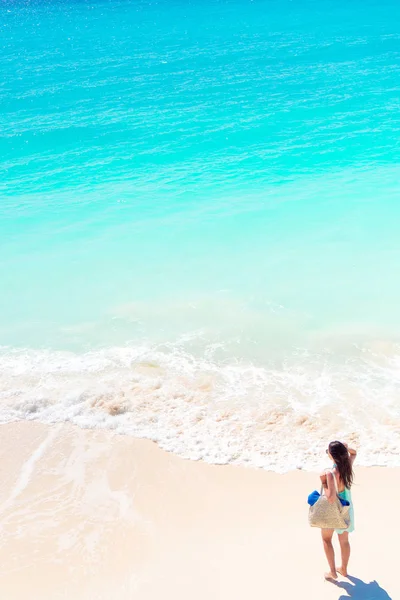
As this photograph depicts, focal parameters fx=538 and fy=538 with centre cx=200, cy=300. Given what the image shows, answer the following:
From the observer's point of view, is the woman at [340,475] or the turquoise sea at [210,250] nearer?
the woman at [340,475]

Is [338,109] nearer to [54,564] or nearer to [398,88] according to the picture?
[398,88]

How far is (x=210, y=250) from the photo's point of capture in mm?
14312

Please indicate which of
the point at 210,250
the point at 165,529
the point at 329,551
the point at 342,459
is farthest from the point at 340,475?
the point at 210,250

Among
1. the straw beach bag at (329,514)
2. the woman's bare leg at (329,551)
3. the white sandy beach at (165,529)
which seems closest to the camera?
the straw beach bag at (329,514)

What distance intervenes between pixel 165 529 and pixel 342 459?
2647 millimetres

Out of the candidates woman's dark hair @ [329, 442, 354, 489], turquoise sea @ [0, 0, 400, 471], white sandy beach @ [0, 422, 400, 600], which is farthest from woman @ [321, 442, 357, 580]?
turquoise sea @ [0, 0, 400, 471]

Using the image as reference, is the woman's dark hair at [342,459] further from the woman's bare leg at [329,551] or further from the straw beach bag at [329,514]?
the woman's bare leg at [329,551]

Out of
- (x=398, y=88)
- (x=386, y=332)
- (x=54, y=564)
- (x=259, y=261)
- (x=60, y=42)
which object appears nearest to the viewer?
(x=54, y=564)

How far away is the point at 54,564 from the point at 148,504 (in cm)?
133

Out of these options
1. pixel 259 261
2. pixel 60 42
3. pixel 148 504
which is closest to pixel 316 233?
pixel 259 261

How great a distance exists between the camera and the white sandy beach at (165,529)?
18.9 ft

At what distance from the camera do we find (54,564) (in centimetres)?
615

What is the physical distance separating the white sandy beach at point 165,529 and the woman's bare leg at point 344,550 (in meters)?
0.16

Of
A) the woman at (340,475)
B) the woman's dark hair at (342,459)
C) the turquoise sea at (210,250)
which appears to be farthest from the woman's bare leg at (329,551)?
the turquoise sea at (210,250)
